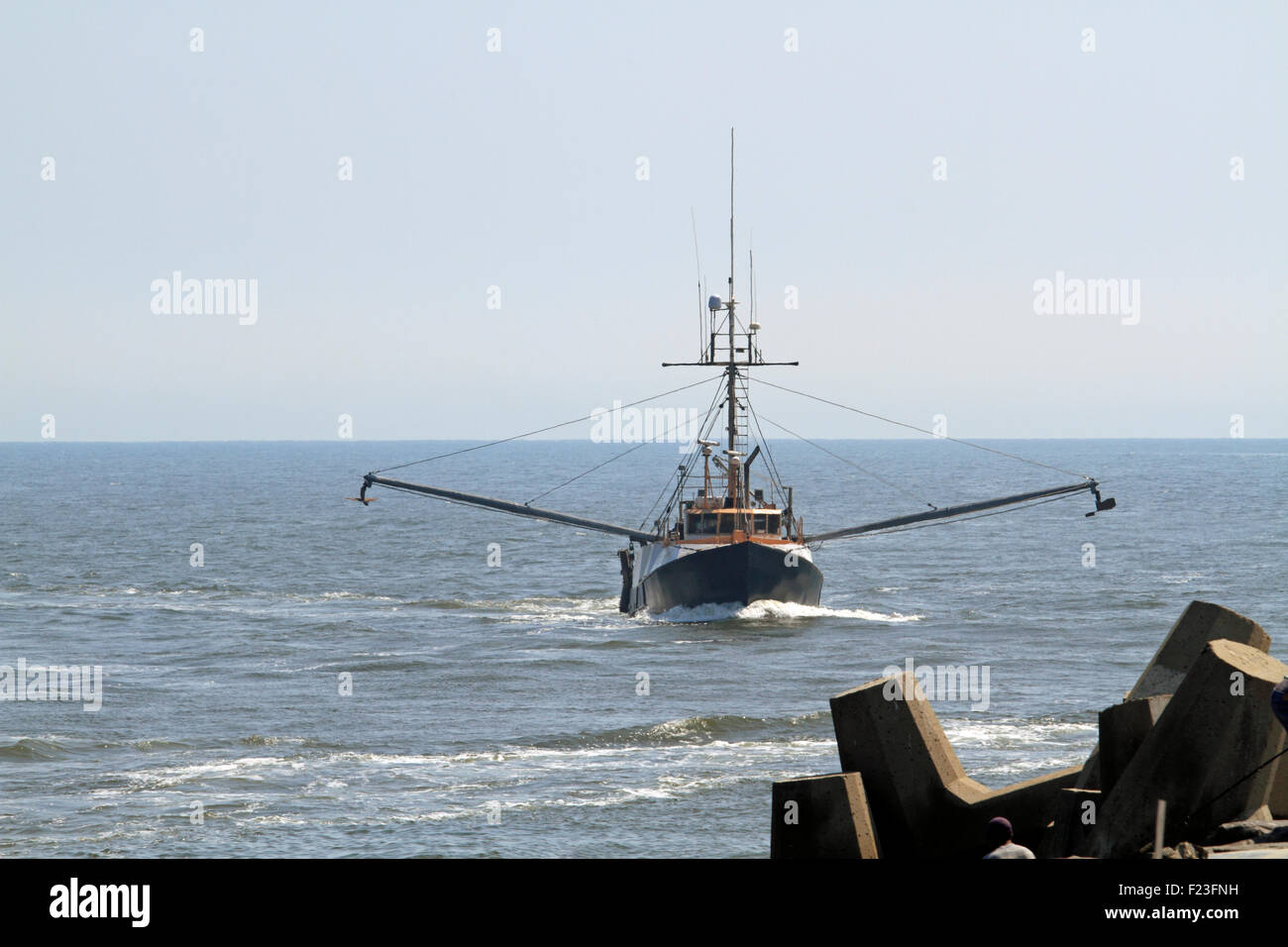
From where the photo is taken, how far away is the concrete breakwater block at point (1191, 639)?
13.4 metres

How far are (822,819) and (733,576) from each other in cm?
3417

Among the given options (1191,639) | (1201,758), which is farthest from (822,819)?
(1191,639)

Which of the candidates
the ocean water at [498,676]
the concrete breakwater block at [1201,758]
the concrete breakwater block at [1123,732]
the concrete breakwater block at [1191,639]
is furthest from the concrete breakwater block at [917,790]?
the ocean water at [498,676]

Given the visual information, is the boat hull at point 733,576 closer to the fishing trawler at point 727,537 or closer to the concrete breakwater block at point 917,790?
the fishing trawler at point 727,537

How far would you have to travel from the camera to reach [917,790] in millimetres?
12531

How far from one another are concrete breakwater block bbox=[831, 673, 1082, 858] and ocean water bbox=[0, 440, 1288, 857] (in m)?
6.10

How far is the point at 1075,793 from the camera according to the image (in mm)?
11547

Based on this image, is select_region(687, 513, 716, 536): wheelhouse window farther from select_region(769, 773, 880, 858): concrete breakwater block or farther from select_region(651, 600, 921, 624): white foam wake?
select_region(769, 773, 880, 858): concrete breakwater block

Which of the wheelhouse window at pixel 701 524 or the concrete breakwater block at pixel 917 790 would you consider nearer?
the concrete breakwater block at pixel 917 790

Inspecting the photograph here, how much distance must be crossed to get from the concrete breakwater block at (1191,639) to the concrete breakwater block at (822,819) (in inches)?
127

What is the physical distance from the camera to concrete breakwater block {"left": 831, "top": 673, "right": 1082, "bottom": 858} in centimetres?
1248

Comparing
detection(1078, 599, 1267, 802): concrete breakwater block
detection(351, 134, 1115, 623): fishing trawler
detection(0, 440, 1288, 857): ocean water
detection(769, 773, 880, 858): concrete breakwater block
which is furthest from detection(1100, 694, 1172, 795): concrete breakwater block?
detection(351, 134, 1115, 623): fishing trawler
